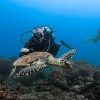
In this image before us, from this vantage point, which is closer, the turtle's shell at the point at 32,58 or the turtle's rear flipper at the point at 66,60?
the turtle's rear flipper at the point at 66,60

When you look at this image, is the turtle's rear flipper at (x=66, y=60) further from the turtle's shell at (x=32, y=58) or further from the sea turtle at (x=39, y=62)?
the turtle's shell at (x=32, y=58)

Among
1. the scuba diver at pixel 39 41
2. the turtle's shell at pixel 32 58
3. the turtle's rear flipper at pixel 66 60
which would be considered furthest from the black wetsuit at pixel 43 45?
the turtle's rear flipper at pixel 66 60

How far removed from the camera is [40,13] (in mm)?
131250

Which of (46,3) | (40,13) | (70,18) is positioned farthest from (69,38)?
(46,3)

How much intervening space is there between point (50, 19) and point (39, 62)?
123629mm

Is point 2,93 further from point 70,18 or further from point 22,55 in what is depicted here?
point 70,18

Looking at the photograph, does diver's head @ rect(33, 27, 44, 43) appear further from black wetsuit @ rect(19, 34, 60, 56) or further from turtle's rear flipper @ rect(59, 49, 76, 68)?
turtle's rear flipper @ rect(59, 49, 76, 68)

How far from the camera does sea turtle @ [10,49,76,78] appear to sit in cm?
565

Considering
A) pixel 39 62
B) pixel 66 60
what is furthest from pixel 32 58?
pixel 66 60

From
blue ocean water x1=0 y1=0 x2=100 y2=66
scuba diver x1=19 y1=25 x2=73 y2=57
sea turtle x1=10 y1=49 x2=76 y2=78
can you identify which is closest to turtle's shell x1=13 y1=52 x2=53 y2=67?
sea turtle x1=10 y1=49 x2=76 y2=78

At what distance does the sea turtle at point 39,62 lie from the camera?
18.5ft

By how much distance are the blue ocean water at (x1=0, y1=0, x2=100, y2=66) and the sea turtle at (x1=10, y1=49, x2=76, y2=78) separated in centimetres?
8299

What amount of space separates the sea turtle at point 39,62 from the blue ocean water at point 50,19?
83.0m

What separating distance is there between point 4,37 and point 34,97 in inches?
3669
